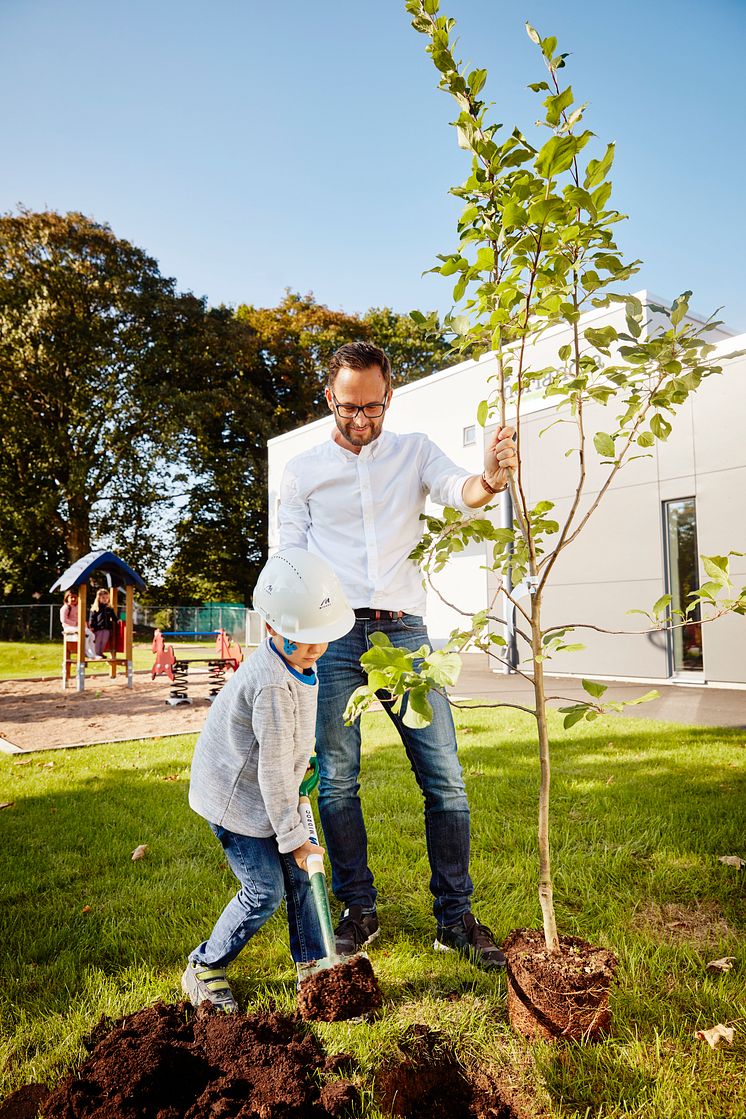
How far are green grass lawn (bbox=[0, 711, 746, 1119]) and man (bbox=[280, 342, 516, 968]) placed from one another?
221mm

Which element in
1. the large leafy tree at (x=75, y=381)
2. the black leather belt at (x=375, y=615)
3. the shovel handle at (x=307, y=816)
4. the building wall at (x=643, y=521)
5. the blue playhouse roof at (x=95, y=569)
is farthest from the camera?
the large leafy tree at (x=75, y=381)

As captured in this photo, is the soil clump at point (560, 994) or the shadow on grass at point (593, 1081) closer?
the shadow on grass at point (593, 1081)

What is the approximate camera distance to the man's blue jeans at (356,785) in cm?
250

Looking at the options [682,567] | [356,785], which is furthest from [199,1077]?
[682,567]

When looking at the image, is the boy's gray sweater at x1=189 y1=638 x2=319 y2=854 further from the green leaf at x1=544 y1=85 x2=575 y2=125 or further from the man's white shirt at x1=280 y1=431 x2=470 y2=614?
the green leaf at x1=544 y1=85 x2=575 y2=125

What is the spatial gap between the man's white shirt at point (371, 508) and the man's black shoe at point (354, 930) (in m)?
1.13

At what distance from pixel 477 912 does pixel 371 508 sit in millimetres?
1636

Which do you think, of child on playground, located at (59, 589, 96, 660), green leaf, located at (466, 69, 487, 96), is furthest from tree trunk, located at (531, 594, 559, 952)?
child on playground, located at (59, 589, 96, 660)

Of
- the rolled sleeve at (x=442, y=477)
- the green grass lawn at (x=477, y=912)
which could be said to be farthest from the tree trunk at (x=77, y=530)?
the rolled sleeve at (x=442, y=477)

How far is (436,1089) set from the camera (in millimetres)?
1751

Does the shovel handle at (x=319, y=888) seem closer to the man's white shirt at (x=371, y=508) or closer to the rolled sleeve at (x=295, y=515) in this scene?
the man's white shirt at (x=371, y=508)

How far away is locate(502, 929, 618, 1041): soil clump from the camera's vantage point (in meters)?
1.86

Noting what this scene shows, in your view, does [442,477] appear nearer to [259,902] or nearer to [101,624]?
[259,902]

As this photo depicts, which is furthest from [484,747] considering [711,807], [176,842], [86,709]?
[86,709]
